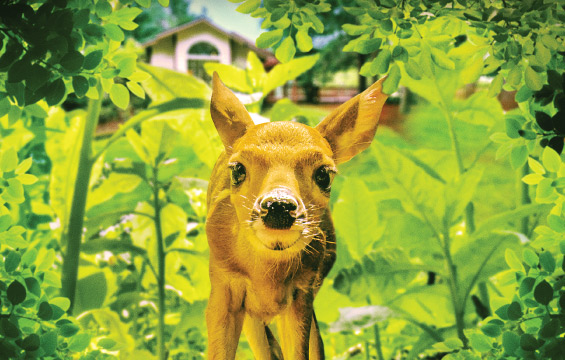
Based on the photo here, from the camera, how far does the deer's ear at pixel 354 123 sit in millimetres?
475

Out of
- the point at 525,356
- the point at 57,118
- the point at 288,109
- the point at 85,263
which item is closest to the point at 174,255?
the point at 85,263

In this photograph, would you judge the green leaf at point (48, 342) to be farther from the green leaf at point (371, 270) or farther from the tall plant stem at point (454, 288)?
the tall plant stem at point (454, 288)

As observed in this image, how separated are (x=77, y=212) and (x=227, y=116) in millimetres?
446

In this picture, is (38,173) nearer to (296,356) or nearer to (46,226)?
(46,226)

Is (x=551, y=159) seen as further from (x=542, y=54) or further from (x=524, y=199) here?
(x=524, y=199)

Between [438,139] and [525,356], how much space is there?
48.3 inches

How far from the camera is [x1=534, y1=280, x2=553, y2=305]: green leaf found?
504 mm

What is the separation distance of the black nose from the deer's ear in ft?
0.43

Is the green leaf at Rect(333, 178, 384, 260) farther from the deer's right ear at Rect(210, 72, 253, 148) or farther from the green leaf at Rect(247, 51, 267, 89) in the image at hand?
the deer's right ear at Rect(210, 72, 253, 148)

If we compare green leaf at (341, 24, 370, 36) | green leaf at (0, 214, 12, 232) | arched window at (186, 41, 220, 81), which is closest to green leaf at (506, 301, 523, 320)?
green leaf at (341, 24, 370, 36)

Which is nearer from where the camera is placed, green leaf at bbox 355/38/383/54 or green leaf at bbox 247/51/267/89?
green leaf at bbox 355/38/383/54

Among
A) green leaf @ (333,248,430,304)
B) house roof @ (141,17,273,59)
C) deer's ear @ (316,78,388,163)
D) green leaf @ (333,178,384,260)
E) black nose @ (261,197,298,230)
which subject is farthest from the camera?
house roof @ (141,17,273,59)

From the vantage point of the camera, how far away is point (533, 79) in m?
0.52

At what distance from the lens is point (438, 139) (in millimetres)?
1640
